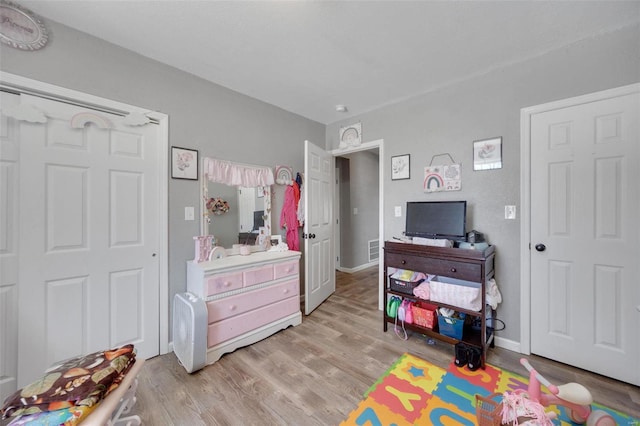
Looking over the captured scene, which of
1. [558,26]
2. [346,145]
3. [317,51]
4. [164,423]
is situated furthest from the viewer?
[346,145]

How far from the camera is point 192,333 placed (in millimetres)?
1827

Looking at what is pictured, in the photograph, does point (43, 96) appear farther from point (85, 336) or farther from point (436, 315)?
point (436, 315)

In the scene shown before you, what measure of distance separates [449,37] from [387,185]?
4.91 ft

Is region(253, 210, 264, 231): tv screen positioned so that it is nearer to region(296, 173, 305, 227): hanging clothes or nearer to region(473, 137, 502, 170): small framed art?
region(296, 173, 305, 227): hanging clothes

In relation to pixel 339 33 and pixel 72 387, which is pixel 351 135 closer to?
pixel 339 33

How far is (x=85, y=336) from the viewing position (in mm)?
1790

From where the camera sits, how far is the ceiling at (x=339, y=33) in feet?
5.07

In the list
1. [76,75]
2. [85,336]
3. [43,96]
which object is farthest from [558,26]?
[85,336]

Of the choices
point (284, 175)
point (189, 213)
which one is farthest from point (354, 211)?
point (189, 213)

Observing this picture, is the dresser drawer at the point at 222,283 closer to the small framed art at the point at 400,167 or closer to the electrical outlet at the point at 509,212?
the small framed art at the point at 400,167

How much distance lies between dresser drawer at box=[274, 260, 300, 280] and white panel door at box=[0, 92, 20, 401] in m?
1.80

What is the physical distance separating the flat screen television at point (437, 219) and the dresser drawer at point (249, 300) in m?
1.40

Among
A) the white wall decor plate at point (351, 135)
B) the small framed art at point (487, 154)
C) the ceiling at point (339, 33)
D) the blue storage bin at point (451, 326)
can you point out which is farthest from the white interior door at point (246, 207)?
the small framed art at point (487, 154)

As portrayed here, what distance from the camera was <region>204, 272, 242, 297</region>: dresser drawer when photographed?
2.01 m
